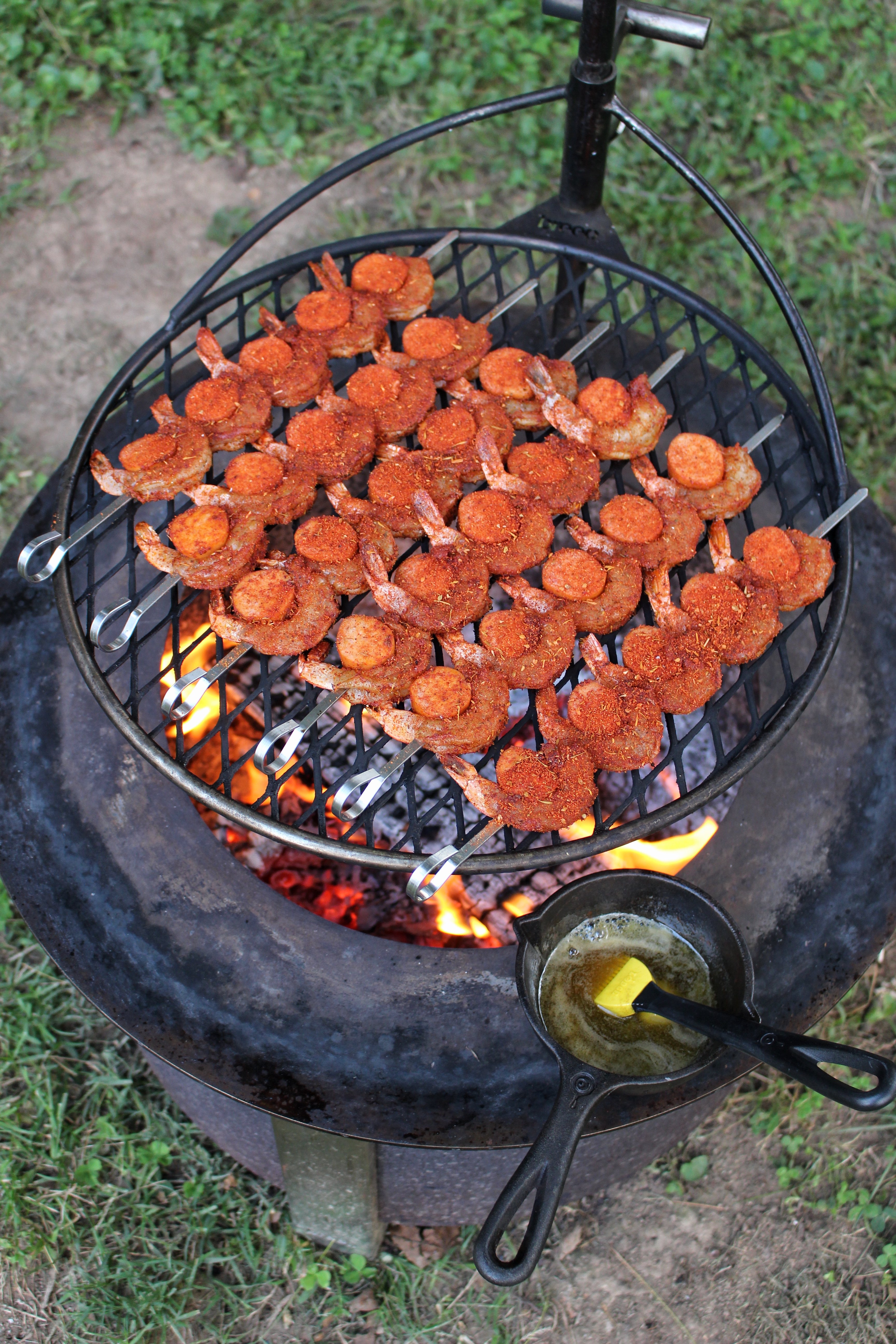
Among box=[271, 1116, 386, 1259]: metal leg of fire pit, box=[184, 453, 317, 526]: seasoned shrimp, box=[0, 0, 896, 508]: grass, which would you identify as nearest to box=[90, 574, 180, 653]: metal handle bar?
box=[184, 453, 317, 526]: seasoned shrimp

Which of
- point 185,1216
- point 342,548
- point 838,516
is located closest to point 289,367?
point 342,548

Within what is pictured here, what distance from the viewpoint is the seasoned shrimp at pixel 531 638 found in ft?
8.87

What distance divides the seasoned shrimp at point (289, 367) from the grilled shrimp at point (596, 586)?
2.97 ft

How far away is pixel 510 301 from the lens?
321 cm

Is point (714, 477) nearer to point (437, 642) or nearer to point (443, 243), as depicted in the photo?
point (437, 642)

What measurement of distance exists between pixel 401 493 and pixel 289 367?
576 millimetres

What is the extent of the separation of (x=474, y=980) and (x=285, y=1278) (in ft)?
3.84

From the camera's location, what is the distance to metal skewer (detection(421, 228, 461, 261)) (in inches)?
129

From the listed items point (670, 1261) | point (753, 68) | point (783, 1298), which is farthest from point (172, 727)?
point (753, 68)

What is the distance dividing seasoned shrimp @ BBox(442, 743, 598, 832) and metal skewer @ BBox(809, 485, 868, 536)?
36.5 inches

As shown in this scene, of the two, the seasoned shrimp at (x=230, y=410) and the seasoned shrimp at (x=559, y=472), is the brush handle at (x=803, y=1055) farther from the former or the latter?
the seasoned shrimp at (x=230, y=410)

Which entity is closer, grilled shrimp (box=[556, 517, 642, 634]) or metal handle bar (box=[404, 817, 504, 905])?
metal handle bar (box=[404, 817, 504, 905])

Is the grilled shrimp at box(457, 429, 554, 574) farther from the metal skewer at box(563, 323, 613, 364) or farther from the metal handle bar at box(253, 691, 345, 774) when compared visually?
the metal handle bar at box(253, 691, 345, 774)

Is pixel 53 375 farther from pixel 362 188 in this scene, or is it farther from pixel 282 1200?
pixel 282 1200
